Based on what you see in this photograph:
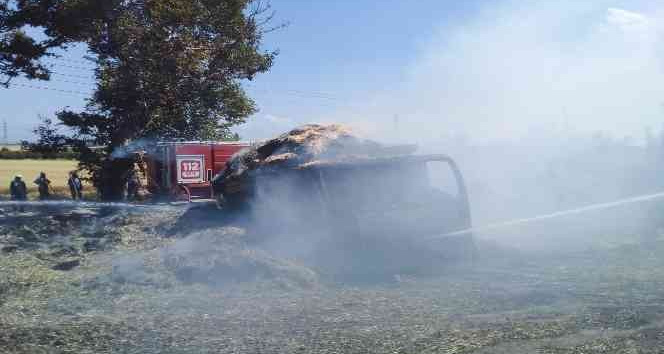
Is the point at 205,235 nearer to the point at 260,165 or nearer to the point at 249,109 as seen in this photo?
the point at 260,165

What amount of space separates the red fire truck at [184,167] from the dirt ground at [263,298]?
1109 centimetres

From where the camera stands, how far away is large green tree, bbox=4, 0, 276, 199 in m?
19.1

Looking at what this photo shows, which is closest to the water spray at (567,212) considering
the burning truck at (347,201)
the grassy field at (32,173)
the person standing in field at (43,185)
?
the burning truck at (347,201)

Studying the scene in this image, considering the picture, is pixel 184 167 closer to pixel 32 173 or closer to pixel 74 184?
pixel 74 184

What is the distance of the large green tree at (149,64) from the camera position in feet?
62.6

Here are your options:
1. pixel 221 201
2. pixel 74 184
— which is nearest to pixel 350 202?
pixel 221 201

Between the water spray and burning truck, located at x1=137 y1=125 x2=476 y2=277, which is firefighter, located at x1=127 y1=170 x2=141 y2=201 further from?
the water spray

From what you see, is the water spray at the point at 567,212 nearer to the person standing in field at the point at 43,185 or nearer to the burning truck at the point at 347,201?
the burning truck at the point at 347,201

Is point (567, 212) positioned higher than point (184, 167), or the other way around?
point (184, 167)

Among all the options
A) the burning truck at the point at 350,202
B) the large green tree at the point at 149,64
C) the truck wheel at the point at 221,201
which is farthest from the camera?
the large green tree at the point at 149,64

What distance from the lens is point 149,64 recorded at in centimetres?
1991

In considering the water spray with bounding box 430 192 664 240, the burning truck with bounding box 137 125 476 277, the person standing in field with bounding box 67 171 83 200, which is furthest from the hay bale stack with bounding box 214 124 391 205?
the person standing in field with bounding box 67 171 83 200

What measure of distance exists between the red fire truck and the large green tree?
102cm

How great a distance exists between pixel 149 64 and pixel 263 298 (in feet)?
49.1
